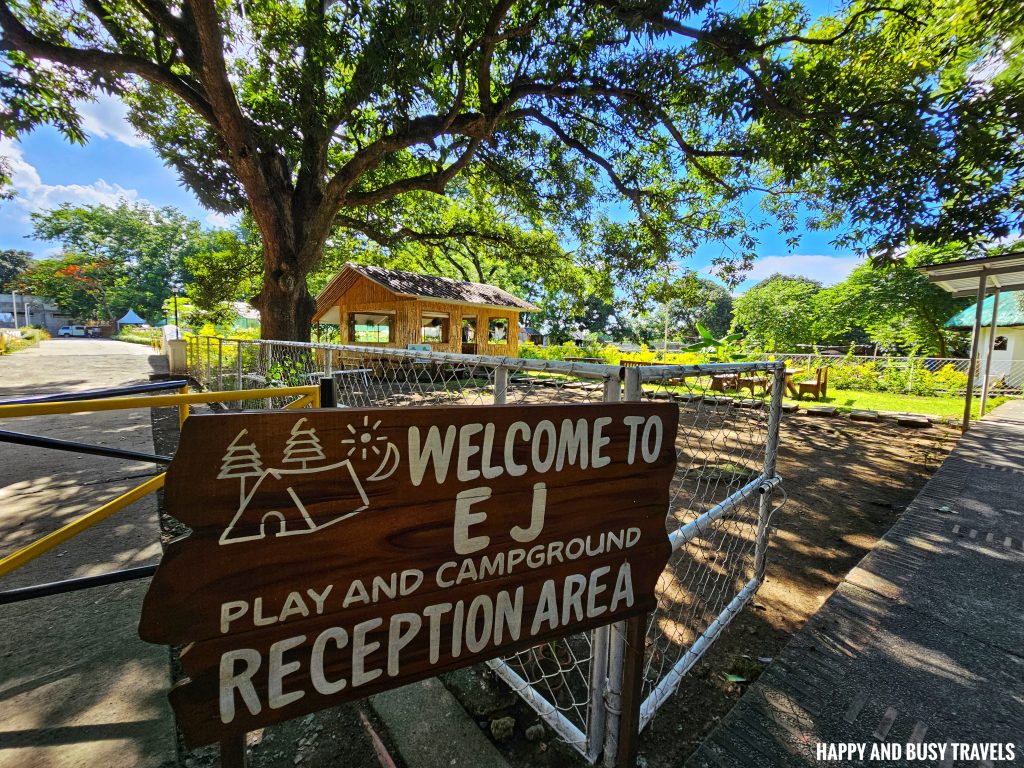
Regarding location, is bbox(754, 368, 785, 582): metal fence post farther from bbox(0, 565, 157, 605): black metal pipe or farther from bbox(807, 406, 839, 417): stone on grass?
bbox(807, 406, 839, 417): stone on grass

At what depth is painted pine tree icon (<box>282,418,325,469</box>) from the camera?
0.77 m

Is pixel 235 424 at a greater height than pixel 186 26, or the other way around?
pixel 186 26

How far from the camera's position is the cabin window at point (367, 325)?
56.8 ft

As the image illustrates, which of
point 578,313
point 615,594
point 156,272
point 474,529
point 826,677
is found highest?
point 156,272

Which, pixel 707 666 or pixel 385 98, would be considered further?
pixel 385 98

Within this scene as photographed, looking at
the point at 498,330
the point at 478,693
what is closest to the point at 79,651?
the point at 478,693

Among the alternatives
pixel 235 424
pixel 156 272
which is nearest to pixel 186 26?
pixel 235 424

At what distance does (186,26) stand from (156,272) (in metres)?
50.8

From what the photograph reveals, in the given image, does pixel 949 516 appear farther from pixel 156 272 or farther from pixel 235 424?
pixel 156 272

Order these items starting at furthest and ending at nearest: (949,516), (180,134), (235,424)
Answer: (180,134) → (949,516) → (235,424)

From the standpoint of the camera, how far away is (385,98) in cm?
524

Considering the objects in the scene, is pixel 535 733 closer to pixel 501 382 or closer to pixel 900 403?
pixel 501 382

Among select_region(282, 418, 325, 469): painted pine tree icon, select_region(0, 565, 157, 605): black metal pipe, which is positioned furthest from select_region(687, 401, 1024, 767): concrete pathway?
select_region(0, 565, 157, 605): black metal pipe

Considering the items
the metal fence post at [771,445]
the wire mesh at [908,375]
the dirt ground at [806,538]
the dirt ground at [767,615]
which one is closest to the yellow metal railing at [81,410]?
the dirt ground at [767,615]
